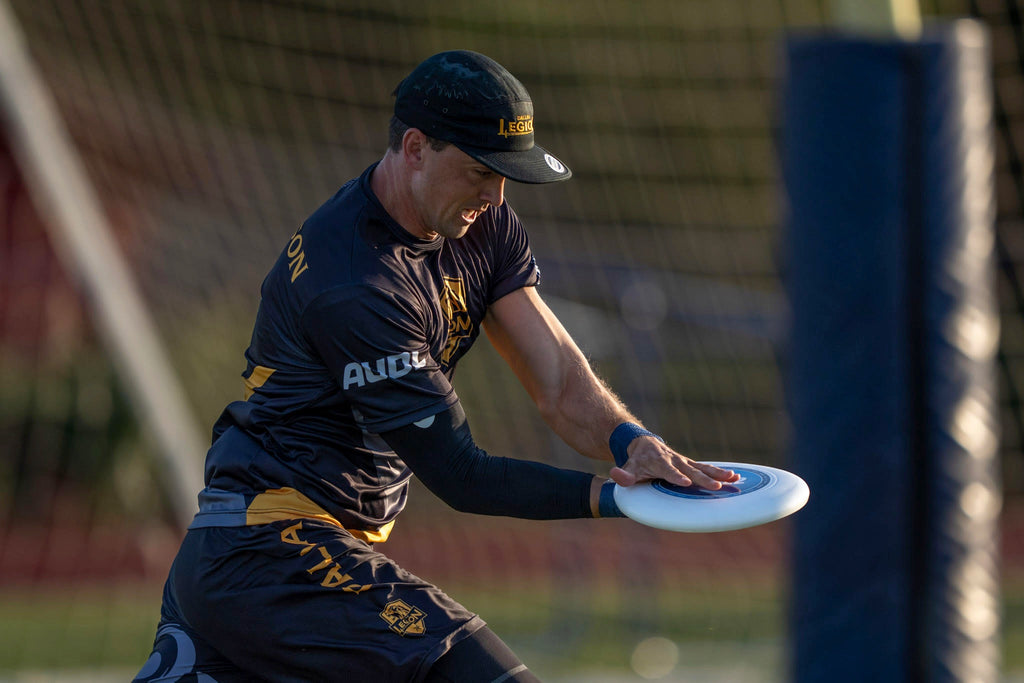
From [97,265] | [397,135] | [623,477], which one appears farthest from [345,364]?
[97,265]

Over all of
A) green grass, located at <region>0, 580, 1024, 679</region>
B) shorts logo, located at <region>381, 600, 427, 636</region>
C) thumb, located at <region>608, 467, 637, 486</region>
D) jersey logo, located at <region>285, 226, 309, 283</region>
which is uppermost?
jersey logo, located at <region>285, 226, 309, 283</region>

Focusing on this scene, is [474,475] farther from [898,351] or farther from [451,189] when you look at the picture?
[898,351]

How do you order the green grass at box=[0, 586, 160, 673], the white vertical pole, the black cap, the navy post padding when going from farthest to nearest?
the green grass at box=[0, 586, 160, 673] → the white vertical pole → the navy post padding → the black cap

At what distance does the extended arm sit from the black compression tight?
627mm

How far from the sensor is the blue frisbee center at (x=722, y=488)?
3.05 meters

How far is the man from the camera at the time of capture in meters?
3.16

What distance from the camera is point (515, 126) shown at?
3180 mm

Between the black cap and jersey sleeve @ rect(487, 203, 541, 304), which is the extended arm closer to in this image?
jersey sleeve @ rect(487, 203, 541, 304)

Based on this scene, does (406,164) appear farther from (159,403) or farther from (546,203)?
(546,203)

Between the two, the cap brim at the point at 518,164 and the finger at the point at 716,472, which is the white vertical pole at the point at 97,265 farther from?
the finger at the point at 716,472

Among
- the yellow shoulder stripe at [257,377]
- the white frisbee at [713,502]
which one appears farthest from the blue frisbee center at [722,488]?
the yellow shoulder stripe at [257,377]

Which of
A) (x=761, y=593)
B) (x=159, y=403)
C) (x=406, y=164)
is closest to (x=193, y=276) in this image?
(x=159, y=403)

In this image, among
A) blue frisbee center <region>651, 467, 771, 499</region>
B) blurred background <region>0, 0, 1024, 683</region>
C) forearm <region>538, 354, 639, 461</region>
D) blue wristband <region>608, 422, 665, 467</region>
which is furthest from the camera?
blurred background <region>0, 0, 1024, 683</region>

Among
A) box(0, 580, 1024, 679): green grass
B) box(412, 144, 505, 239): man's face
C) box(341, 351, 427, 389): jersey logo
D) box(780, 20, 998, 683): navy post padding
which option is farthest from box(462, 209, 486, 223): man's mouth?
box(0, 580, 1024, 679): green grass
